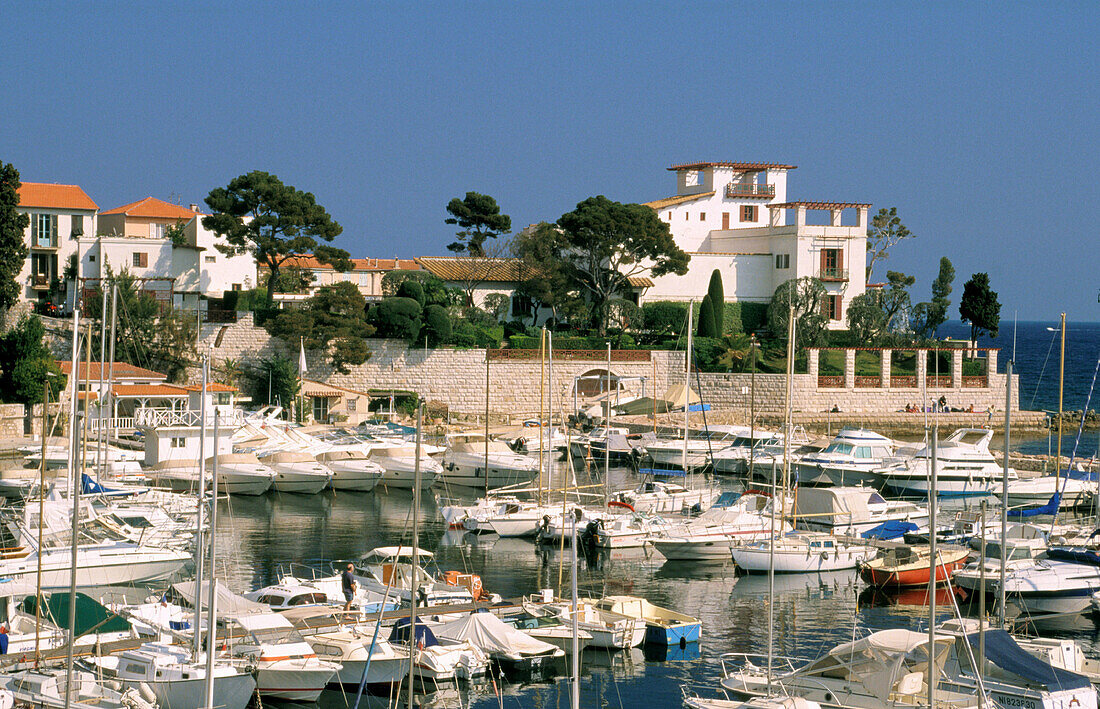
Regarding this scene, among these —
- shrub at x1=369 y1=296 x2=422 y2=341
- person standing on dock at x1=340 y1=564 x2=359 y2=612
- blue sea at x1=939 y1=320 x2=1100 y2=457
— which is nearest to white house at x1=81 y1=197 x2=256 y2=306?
shrub at x1=369 y1=296 x2=422 y2=341

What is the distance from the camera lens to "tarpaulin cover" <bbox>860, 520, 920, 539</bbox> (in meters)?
32.8

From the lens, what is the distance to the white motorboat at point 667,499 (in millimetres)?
35594

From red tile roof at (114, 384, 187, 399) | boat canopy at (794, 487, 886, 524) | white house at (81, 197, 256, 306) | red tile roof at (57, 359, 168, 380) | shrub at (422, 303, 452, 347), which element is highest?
white house at (81, 197, 256, 306)

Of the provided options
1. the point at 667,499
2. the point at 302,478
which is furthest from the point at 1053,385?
the point at 302,478

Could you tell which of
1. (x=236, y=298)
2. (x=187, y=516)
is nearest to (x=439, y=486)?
(x=187, y=516)

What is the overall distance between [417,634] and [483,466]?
70.1ft

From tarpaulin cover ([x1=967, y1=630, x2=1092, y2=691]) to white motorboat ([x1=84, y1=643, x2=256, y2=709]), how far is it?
11404mm

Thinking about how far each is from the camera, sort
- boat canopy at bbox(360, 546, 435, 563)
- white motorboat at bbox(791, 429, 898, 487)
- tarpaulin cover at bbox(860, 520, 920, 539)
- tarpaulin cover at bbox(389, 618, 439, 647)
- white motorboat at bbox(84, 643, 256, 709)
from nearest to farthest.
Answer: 1. white motorboat at bbox(84, 643, 256, 709)
2. tarpaulin cover at bbox(389, 618, 439, 647)
3. boat canopy at bbox(360, 546, 435, 563)
4. tarpaulin cover at bbox(860, 520, 920, 539)
5. white motorboat at bbox(791, 429, 898, 487)

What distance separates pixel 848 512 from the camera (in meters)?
33.6

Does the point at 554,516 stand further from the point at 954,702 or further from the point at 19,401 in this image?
the point at 19,401

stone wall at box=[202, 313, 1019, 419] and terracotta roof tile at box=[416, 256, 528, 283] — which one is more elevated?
terracotta roof tile at box=[416, 256, 528, 283]

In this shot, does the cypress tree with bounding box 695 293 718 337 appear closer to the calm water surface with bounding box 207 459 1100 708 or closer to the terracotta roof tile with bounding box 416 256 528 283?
the terracotta roof tile with bounding box 416 256 528 283

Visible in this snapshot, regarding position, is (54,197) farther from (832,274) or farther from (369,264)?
(832,274)

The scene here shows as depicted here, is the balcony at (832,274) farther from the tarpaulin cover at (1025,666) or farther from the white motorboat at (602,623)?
the tarpaulin cover at (1025,666)
